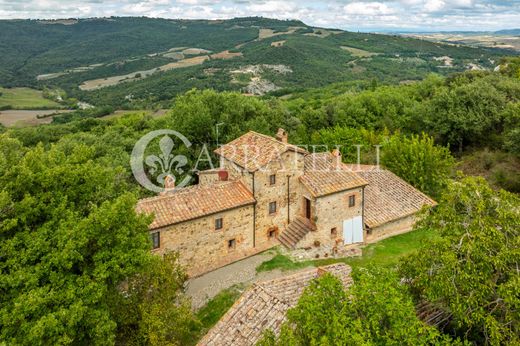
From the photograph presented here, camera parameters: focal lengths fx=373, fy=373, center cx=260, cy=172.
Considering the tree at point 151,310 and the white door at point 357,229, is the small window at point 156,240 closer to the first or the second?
the tree at point 151,310

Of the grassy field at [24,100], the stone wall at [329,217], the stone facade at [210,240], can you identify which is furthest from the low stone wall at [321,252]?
the grassy field at [24,100]

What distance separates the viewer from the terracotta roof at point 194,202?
1889 centimetres

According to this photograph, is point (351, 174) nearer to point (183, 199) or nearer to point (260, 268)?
point (260, 268)

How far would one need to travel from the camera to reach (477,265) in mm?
9203

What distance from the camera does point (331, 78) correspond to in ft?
370

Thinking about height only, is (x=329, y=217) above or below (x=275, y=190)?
below

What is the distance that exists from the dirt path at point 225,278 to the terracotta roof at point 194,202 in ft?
10.9

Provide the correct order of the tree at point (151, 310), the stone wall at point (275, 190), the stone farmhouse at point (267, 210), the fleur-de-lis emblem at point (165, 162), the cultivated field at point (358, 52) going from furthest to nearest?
the cultivated field at point (358, 52) → the fleur-de-lis emblem at point (165, 162) → the stone wall at point (275, 190) → the stone farmhouse at point (267, 210) → the tree at point (151, 310)

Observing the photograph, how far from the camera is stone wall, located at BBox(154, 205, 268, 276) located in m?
19.1

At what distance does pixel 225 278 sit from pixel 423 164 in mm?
17677

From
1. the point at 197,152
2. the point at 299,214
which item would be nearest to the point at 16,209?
the point at 299,214

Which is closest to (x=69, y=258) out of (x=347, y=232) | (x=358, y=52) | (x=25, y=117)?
(x=347, y=232)

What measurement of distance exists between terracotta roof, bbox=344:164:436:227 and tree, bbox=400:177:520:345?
13.1 m

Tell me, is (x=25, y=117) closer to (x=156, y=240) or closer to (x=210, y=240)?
(x=156, y=240)
